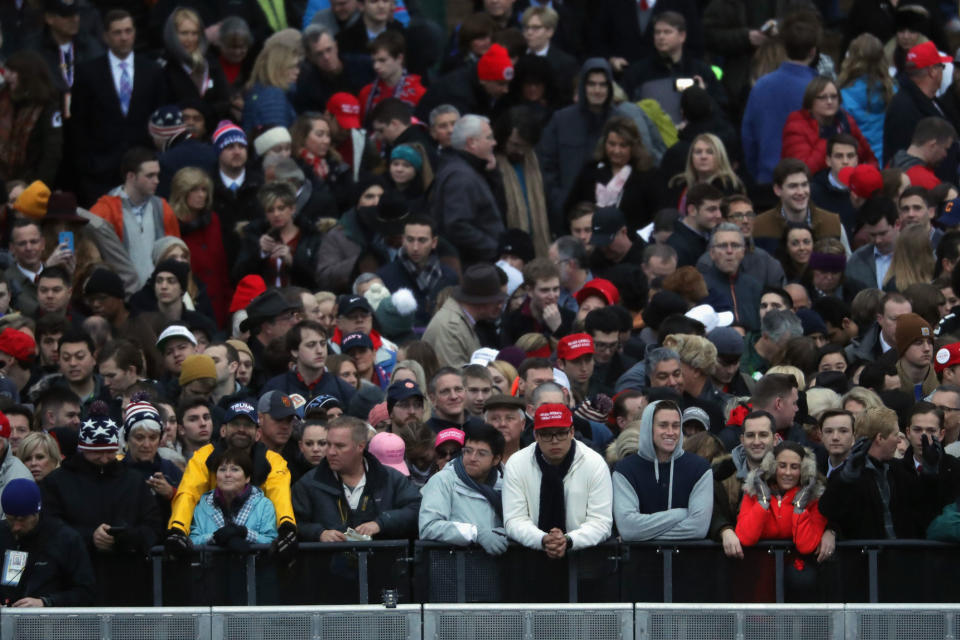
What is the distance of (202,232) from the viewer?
54.1 ft

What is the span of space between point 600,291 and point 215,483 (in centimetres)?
424

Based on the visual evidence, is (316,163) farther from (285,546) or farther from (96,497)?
(285,546)

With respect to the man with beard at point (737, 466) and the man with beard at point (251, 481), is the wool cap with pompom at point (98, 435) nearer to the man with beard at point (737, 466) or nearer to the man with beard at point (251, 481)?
the man with beard at point (251, 481)

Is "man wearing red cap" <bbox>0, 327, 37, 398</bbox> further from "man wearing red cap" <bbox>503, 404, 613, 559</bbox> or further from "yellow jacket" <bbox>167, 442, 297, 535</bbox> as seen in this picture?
"man wearing red cap" <bbox>503, 404, 613, 559</bbox>

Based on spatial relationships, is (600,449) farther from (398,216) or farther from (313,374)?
(398,216)

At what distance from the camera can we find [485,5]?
1983 centimetres

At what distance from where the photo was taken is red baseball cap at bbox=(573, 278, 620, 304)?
15.1 metres

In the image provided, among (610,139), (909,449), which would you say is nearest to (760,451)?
(909,449)

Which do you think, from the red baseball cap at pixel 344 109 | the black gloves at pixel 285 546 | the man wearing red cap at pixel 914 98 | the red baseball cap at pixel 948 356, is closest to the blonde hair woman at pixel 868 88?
the man wearing red cap at pixel 914 98

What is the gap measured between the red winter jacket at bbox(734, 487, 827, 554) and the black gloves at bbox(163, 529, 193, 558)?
3006mm

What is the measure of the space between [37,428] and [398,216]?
4078mm

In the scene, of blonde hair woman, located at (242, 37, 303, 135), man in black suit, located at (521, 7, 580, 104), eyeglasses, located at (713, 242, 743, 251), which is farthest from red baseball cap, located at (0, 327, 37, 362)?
man in black suit, located at (521, 7, 580, 104)

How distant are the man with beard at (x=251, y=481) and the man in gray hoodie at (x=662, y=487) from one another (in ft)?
6.01

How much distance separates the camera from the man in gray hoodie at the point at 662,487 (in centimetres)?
1134
